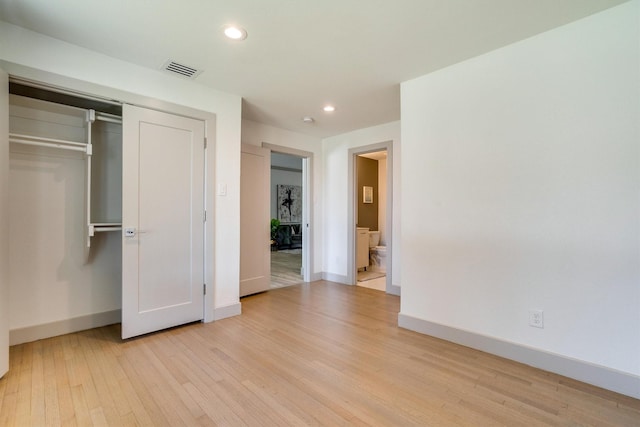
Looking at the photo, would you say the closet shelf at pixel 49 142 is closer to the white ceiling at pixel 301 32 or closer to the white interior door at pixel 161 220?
the white interior door at pixel 161 220

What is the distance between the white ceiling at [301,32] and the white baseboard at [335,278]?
3.18m

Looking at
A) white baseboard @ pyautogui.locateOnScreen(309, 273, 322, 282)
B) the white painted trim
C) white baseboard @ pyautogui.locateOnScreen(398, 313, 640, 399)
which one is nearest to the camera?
white baseboard @ pyautogui.locateOnScreen(398, 313, 640, 399)

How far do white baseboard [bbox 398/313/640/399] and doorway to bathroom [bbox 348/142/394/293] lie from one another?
192 cm

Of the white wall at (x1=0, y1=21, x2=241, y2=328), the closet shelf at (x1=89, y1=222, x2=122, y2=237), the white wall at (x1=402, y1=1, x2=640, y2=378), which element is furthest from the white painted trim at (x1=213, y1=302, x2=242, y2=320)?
the white wall at (x1=402, y1=1, x2=640, y2=378)

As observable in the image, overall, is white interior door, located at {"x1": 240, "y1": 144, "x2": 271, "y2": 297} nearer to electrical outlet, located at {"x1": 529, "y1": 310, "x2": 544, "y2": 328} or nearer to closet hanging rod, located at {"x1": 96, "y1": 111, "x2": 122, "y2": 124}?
closet hanging rod, located at {"x1": 96, "y1": 111, "x2": 122, "y2": 124}

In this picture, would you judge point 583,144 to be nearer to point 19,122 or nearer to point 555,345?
point 555,345

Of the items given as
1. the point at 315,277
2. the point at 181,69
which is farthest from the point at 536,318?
the point at 181,69

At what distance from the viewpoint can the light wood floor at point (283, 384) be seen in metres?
1.66

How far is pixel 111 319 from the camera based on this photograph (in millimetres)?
3094

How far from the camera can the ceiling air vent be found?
2.74 m

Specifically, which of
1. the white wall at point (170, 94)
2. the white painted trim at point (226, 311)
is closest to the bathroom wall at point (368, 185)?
the white wall at point (170, 94)

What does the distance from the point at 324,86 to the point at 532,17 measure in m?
1.84

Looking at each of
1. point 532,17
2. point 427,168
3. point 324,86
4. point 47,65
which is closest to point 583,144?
point 532,17

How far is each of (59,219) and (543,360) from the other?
4.35m
